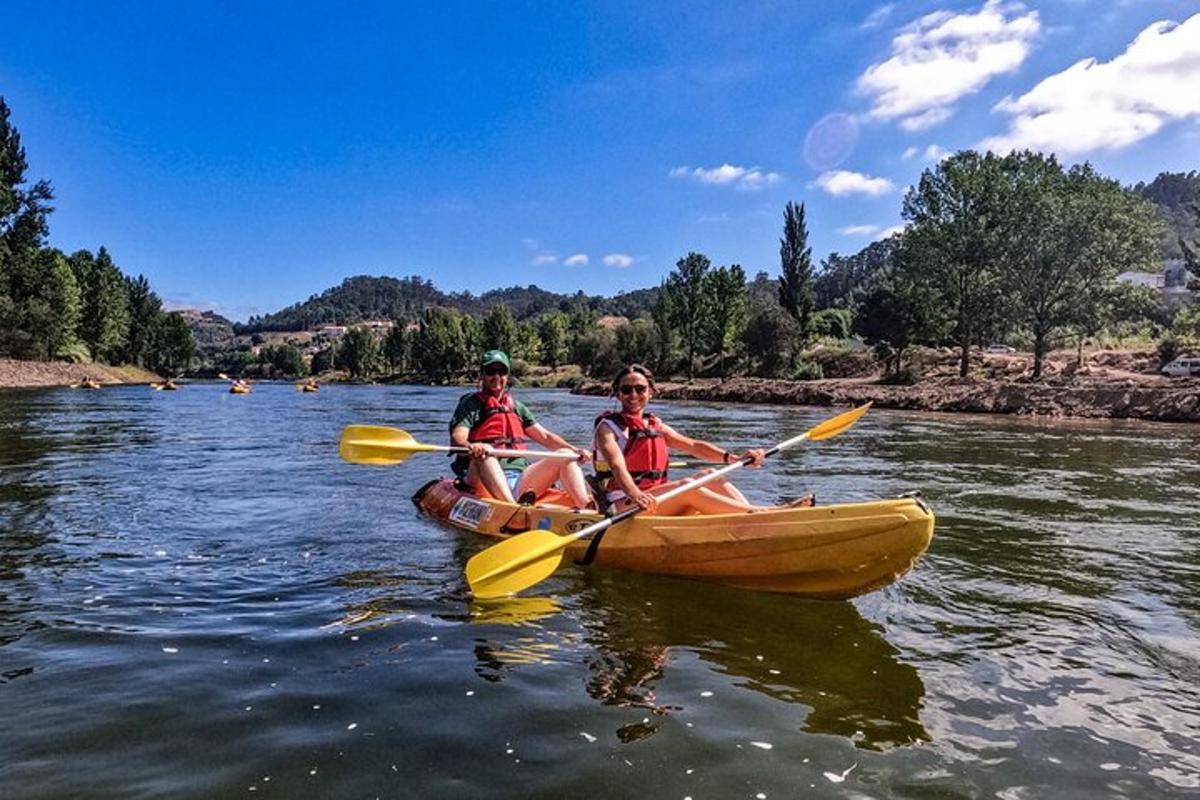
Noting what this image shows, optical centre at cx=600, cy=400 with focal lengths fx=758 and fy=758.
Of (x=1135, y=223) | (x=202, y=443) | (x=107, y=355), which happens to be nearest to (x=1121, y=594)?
(x=202, y=443)

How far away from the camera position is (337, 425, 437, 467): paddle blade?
8.36m

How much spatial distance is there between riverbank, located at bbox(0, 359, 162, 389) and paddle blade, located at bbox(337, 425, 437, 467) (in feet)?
176

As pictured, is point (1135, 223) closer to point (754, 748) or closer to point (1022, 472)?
point (1022, 472)

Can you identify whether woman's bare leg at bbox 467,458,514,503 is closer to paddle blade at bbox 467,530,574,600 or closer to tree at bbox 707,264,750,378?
paddle blade at bbox 467,530,574,600

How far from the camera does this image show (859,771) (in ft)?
11.2

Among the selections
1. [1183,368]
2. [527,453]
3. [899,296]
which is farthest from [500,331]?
[527,453]

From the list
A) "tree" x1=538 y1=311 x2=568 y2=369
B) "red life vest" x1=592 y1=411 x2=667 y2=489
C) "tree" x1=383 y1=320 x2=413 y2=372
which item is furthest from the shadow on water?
"tree" x1=383 y1=320 x2=413 y2=372

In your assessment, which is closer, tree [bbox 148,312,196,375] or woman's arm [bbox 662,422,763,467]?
woman's arm [bbox 662,422,763,467]

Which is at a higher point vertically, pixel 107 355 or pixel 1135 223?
pixel 1135 223

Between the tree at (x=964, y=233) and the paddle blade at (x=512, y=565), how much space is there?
133 feet

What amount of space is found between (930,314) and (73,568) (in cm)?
4545

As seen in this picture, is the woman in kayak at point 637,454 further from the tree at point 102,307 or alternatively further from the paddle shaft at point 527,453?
the tree at point 102,307

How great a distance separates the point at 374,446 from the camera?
8.38 meters

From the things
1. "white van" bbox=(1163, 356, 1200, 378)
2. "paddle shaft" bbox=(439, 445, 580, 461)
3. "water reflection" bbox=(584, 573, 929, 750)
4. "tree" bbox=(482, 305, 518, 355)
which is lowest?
"water reflection" bbox=(584, 573, 929, 750)
